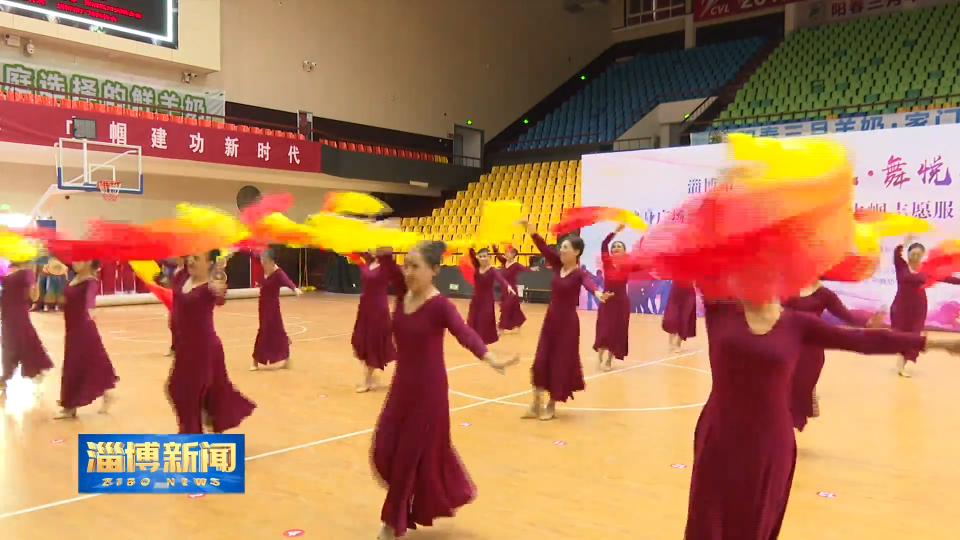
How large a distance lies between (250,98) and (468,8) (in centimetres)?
780

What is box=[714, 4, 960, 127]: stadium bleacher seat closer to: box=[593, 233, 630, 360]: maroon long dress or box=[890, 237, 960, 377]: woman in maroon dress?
box=[890, 237, 960, 377]: woman in maroon dress

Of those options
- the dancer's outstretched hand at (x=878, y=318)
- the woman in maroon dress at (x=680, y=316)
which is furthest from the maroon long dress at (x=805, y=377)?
the woman in maroon dress at (x=680, y=316)

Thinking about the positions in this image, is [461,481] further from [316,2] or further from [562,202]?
[316,2]

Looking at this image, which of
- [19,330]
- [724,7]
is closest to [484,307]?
[19,330]

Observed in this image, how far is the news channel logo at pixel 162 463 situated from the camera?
11.6 feet

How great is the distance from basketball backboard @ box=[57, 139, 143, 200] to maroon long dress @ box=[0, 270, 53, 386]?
679 centimetres

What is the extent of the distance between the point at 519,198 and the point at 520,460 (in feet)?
43.0

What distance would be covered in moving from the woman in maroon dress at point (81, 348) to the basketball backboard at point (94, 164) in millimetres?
7801

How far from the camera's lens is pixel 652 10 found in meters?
23.1

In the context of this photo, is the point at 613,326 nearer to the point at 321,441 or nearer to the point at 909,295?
the point at 909,295

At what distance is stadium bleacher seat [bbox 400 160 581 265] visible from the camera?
15.8 m

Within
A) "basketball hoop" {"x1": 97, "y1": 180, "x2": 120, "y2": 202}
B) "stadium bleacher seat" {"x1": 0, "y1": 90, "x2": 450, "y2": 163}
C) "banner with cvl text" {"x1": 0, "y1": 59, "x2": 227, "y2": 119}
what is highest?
"banner with cvl text" {"x1": 0, "y1": 59, "x2": 227, "y2": 119}

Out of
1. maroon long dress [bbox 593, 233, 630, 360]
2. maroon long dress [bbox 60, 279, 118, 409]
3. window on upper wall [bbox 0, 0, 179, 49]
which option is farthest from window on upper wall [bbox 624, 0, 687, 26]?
maroon long dress [bbox 60, 279, 118, 409]

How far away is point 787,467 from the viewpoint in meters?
2.34
